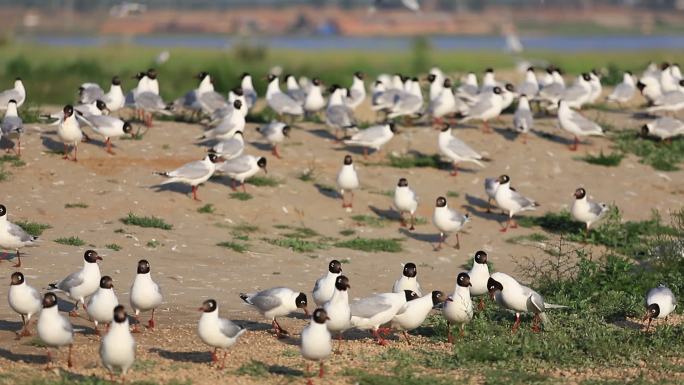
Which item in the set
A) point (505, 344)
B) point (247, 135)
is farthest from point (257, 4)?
point (505, 344)

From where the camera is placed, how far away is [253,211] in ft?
62.0

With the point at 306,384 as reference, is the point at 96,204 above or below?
above

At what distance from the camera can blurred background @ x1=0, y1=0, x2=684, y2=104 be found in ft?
210

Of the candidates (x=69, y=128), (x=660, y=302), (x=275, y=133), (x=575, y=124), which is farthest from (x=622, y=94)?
(x=660, y=302)

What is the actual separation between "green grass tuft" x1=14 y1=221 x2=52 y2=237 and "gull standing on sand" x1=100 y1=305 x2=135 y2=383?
6.25 m

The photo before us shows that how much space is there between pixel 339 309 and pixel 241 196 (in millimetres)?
7628

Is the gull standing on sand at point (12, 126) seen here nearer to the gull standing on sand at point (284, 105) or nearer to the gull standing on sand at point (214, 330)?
the gull standing on sand at point (284, 105)

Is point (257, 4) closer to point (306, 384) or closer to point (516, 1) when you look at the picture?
point (516, 1)

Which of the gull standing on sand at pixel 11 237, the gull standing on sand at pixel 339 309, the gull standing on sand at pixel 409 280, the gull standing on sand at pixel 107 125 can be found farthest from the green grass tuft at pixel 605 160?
the gull standing on sand at pixel 11 237

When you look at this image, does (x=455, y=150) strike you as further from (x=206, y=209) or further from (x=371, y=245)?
(x=206, y=209)

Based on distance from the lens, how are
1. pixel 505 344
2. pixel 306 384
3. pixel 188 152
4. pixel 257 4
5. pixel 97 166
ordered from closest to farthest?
pixel 306 384 → pixel 505 344 → pixel 97 166 → pixel 188 152 → pixel 257 4

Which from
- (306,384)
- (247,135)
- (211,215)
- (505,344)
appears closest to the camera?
(306,384)

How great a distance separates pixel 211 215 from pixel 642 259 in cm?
645

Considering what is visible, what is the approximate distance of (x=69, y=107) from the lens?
19.4 m
